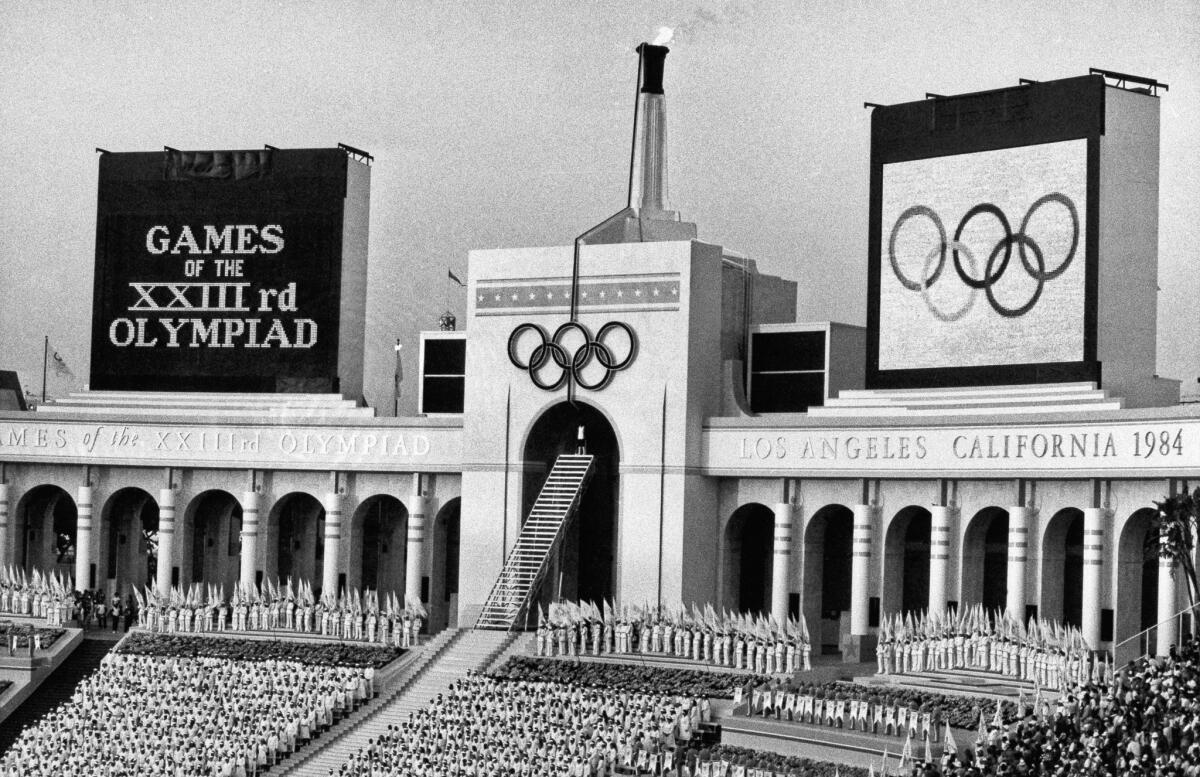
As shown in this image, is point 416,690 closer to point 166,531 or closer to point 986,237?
point 166,531

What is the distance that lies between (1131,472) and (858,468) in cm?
1069

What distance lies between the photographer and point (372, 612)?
274 feet

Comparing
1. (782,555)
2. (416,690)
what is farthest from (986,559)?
(416,690)

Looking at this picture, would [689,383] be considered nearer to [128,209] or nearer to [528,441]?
[528,441]

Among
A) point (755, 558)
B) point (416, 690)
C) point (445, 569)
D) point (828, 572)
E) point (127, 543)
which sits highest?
point (755, 558)

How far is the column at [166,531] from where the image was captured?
9075 cm

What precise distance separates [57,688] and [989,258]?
34477 millimetres

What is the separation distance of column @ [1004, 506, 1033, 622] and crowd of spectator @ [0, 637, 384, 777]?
2035 cm

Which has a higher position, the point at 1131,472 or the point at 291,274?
the point at 291,274

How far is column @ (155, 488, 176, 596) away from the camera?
90.8 metres

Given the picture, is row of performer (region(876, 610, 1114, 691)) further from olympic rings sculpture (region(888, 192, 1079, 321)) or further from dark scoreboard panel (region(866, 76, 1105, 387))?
olympic rings sculpture (region(888, 192, 1079, 321))

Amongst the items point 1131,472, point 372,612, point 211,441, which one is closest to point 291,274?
point 211,441

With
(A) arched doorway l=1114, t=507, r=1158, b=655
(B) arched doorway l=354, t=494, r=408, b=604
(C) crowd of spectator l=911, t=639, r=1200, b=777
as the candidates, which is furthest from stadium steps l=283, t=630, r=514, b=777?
(C) crowd of spectator l=911, t=639, r=1200, b=777

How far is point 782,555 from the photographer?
260ft
